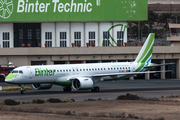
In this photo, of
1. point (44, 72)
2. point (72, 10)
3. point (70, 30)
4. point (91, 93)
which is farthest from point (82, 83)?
point (70, 30)

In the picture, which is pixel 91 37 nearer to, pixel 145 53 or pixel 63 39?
pixel 63 39

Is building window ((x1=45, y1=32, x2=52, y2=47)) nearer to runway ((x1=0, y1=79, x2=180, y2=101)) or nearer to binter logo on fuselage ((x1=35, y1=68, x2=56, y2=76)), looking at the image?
runway ((x1=0, y1=79, x2=180, y2=101))

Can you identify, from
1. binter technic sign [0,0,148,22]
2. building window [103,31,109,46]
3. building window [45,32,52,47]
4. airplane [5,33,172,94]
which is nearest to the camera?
airplane [5,33,172,94]

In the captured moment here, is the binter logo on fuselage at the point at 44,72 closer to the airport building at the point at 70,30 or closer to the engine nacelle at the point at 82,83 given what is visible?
the engine nacelle at the point at 82,83

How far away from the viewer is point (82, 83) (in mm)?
47219

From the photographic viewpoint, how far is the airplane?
153 feet

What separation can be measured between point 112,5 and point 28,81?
4569cm

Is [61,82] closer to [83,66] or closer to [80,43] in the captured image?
[83,66]

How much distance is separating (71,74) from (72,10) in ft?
128

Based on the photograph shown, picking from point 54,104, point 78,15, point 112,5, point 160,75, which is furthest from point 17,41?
point 54,104

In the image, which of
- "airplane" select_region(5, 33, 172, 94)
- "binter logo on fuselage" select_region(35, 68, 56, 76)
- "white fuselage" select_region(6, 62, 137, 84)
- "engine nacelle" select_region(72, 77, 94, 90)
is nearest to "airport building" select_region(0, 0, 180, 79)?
"airplane" select_region(5, 33, 172, 94)

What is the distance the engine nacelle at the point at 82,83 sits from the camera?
4719 centimetres

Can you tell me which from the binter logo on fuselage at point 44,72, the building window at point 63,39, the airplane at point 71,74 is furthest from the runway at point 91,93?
the building window at point 63,39

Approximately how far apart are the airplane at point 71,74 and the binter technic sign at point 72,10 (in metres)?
33.7
